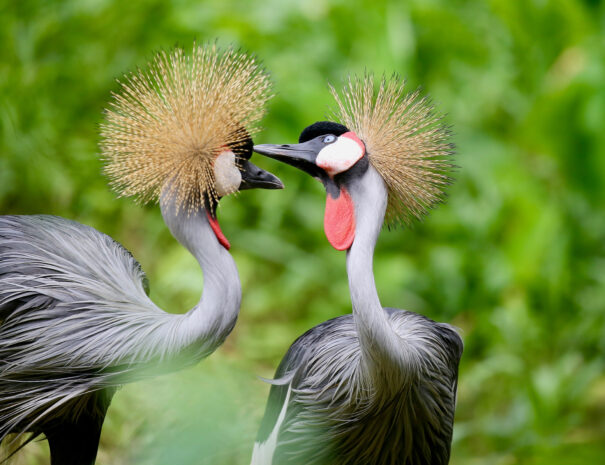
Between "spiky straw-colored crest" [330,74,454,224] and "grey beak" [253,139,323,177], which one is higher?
"spiky straw-colored crest" [330,74,454,224]

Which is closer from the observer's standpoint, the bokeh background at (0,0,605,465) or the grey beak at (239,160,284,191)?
the grey beak at (239,160,284,191)

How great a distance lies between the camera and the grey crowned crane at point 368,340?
1.08m

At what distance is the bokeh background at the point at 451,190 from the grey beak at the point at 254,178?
975 millimetres

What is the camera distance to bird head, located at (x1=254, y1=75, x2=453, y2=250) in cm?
110

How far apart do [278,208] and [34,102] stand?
784mm

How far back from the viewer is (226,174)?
113 centimetres

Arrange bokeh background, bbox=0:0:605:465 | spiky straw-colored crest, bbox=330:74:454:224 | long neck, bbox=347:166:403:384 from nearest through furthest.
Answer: long neck, bbox=347:166:403:384, spiky straw-colored crest, bbox=330:74:454:224, bokeh background, bbox=0:0:605:465

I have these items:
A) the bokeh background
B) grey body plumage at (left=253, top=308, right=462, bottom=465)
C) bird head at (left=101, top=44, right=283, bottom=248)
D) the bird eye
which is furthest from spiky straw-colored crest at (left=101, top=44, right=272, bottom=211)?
the bokeh background

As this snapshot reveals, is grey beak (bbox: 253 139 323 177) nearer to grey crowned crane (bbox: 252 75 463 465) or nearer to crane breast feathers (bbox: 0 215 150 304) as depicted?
grey crowned crane (bbox: 252 75 463 465)

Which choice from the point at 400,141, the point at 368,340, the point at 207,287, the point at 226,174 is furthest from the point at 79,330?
→ the point at 400,141

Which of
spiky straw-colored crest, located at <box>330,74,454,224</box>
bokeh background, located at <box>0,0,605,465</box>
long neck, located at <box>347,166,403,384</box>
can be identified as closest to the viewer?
long neck, located at <box>347,166,403,384</box>

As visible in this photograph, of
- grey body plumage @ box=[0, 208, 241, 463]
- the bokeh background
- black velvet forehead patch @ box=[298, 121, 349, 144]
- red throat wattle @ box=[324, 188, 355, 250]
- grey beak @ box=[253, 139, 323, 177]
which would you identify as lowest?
grey body plumage @ box=[0, 208, 241, 463]

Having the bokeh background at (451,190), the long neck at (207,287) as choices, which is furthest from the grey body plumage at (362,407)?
the bokeh background at (451,190)

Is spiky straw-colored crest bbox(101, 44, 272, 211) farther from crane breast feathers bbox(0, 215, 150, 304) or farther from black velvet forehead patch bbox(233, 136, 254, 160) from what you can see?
crane breast feathers bbox(0, 215, 150, 304)
